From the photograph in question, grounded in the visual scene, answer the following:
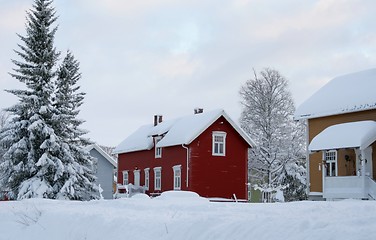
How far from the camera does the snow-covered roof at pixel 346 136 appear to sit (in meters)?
24.6

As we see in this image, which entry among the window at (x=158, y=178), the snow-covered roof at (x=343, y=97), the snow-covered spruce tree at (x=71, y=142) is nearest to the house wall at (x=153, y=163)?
the window at (x=158, y=178)

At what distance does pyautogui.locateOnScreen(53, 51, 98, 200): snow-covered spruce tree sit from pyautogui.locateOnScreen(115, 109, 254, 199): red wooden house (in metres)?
6.53

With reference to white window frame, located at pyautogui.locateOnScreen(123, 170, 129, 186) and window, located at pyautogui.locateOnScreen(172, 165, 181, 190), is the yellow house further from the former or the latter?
white window frame, located at pyautogui.locateOnScreen(123, 170, 129, 186)

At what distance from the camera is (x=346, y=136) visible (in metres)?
25.4

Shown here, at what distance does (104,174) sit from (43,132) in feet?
48.2

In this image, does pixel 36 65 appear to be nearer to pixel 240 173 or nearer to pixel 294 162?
pixel 240 173

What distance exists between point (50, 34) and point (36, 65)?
2.28 meters

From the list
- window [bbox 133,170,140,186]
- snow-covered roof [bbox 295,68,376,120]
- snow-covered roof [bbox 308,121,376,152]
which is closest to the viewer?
snow-covered roof [bbox 308,121,376,152]

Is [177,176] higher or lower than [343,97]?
lower

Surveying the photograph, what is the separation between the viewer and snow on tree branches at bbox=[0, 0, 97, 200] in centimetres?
3250

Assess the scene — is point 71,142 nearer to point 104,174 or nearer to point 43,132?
point 43,132

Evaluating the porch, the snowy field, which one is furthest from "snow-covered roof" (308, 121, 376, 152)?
the snowy field

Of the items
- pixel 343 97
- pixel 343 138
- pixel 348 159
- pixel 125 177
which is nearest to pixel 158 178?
pixel 125 177

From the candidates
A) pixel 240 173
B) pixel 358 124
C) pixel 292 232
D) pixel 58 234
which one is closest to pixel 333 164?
pixel 358 124
